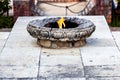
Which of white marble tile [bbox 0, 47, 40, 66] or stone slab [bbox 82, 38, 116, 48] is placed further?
stone slab [bbox 82, 38, 116, 48]

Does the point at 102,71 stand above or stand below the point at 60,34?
below

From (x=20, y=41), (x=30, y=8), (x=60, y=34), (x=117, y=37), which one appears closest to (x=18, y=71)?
(x=60, y=34)

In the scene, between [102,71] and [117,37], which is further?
[117,37]

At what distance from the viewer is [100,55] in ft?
22.3

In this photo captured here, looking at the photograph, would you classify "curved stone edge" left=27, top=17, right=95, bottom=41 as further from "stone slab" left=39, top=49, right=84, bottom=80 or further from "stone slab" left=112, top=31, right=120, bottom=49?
"stone slab" left=112, top=31, right=120, bottom=49

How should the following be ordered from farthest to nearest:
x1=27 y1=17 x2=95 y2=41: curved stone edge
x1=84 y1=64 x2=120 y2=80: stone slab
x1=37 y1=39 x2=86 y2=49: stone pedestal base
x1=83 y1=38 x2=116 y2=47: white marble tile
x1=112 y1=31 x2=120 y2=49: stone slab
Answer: x1=112 y1=31 x2=120 y2=49: stone slab, x1=83 y1=38 x2=116 y2=47: white marble tile, x1=37 y1=39 x2=86 y2=49: stone pedestal base, x1=27 y1=17 x2=95 y2=41: curved stone edge, x1=84 y1=64 x2=120 y2=80: stone slab

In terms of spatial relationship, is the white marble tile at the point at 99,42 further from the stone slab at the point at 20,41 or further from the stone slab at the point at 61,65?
the stone slab at the point at 20,41

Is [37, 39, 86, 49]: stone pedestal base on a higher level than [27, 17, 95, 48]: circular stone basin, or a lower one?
lower

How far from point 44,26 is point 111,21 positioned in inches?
143

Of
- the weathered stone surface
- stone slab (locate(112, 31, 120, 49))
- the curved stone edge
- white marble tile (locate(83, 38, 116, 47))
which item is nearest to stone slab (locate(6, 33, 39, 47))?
the weathered stone surface

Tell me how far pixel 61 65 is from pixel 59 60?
0.82 feet

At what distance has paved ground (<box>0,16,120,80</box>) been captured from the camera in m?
5.92

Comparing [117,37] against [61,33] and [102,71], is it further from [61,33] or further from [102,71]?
[102,71]

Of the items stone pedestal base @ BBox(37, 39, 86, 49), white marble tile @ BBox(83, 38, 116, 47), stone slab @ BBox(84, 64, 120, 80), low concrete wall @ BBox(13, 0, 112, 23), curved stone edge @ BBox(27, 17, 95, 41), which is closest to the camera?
stone slab @ BBox(84, 64, 120, 80)
